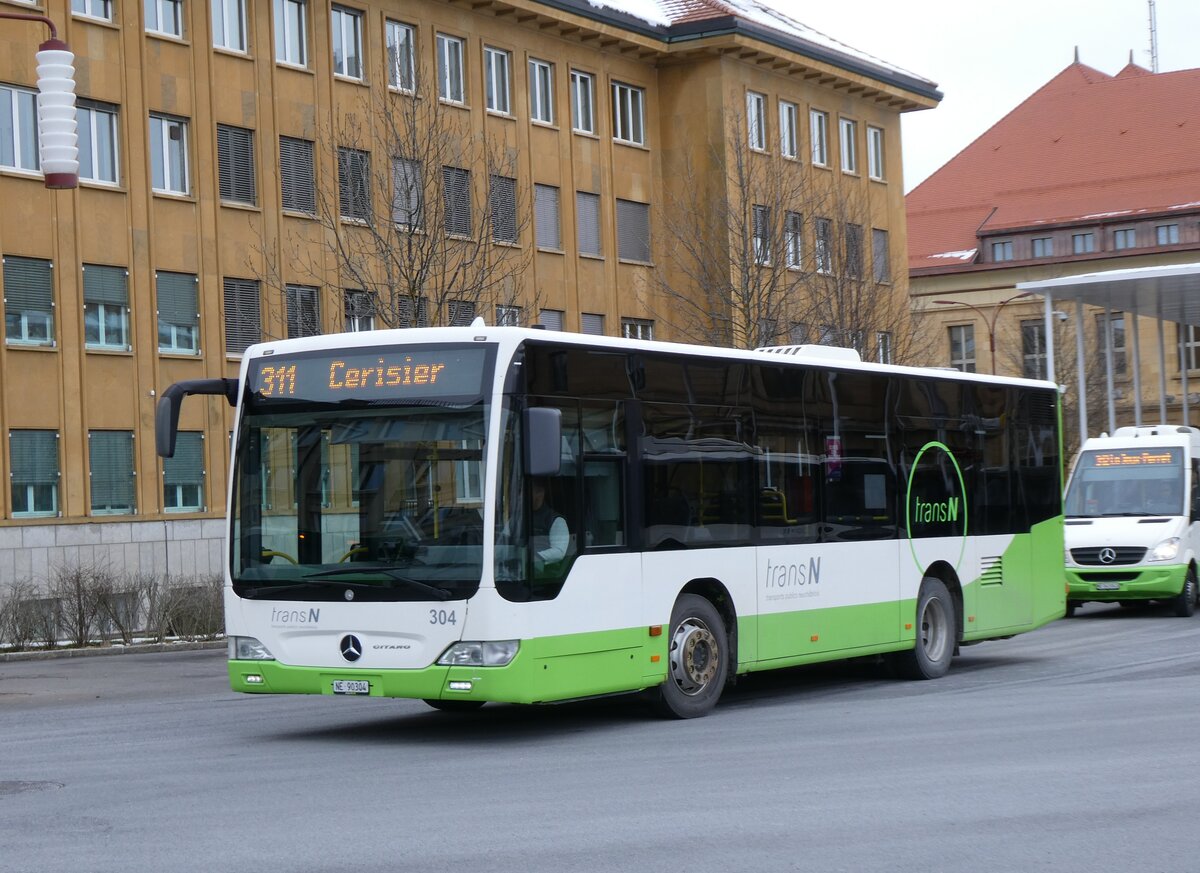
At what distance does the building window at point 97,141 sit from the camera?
117ft

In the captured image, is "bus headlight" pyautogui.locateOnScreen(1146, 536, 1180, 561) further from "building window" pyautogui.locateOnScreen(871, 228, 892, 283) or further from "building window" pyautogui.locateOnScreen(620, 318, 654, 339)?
"building window" pyautogui.locateOnScreen(871, 228, 892, 283)

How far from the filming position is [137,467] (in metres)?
36.6

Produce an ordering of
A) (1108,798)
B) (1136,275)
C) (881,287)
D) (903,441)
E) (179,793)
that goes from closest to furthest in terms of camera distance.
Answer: (1108,798) < (179,793) < (903,441) < (1136,275) < (881,287)

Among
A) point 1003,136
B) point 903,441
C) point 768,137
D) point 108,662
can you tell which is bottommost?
point 108,662

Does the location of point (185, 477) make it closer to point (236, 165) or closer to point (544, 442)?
point (236, 165)

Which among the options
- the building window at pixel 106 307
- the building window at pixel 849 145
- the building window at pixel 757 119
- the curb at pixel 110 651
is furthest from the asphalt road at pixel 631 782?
the building window at pixel 849 145

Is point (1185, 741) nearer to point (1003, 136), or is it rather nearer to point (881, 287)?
point (881, 287)

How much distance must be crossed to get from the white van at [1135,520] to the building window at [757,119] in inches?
944

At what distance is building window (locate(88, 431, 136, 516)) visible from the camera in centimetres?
3588

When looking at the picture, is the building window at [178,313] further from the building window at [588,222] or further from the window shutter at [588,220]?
the window shutter at [588,220]

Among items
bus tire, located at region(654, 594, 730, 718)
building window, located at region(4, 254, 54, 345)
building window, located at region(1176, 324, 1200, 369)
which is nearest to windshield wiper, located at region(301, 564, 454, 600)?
bus tire, located at region(654, 594, 730, 718)

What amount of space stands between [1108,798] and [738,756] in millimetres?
2697

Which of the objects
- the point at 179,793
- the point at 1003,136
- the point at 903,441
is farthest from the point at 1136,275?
the point at 1003,136

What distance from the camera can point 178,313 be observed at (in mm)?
37469
